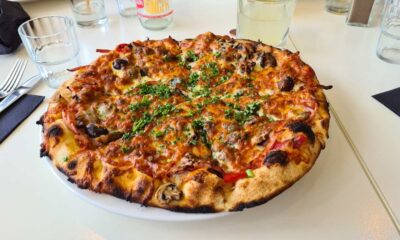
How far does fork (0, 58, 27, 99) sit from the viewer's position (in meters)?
1.26

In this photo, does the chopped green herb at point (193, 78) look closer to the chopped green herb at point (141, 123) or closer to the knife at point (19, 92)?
the chopped green herb at point (141, 123)

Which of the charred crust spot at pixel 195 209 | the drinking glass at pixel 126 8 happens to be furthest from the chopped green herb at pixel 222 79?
the drinking glass at pixel 126 8

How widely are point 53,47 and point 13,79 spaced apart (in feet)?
0.65

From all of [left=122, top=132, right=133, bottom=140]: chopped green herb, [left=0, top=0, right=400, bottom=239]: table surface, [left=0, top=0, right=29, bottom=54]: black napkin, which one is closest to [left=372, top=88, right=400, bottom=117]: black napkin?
[left=0, top=0, right=400, bottom=239]: table surface

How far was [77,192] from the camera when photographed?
0.82 m

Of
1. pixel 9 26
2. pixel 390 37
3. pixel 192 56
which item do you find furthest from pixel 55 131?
pixel 390 37

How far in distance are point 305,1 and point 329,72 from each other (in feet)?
2.19

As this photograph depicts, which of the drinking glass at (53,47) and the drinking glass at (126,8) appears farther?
the drinking glass at (126,8)

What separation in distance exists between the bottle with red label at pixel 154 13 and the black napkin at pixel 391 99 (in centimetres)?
93

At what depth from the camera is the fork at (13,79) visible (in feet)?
4.13

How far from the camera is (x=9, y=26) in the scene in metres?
1.49

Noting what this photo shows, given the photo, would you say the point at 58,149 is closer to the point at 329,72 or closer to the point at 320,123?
the point at 320,123

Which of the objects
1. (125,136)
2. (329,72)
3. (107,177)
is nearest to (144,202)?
(107,177)

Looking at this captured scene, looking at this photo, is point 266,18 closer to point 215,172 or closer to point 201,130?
point 201,130
